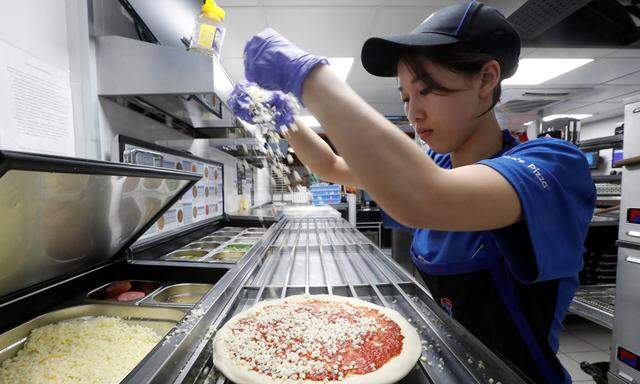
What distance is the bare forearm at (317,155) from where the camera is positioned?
153 centimetres

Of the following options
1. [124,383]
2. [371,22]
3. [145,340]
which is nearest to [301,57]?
[124,383]

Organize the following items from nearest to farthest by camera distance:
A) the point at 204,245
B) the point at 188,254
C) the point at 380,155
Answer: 1. the point at 380,155
2. the point at 188,254
3. the point at 204,245

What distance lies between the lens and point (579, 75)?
516cm

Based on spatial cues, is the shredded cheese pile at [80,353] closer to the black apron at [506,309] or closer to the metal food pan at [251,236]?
the black apron at [506,309]

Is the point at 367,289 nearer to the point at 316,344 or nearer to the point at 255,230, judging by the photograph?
the point at 316,344

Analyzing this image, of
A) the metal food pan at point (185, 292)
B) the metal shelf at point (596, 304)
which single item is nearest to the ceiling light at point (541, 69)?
the metal shelf at point (596, 304)

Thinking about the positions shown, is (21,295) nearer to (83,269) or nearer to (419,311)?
(83,269)

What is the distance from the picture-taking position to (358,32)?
3.62 metres

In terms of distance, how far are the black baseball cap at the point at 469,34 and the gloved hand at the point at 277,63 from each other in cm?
26

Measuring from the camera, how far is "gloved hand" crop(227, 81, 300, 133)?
1.31 m

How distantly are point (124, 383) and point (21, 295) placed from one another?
3.25ft

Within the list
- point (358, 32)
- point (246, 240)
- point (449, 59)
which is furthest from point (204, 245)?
point (358, 32)

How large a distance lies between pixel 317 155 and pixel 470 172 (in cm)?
99

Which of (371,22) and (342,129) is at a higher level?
(371,22)
